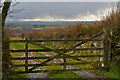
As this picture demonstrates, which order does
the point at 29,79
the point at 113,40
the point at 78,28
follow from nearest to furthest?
the point at 29,79
the point at 113,40
the point at 78,28

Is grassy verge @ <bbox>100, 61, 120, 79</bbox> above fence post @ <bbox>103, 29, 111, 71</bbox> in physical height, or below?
below

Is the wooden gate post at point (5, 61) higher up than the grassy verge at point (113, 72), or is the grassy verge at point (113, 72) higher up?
the wooden gate post at point (5, 61)

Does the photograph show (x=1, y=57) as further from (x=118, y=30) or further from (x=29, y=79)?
(x=118, y=30)

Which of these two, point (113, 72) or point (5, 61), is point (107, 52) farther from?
point (5, 61)

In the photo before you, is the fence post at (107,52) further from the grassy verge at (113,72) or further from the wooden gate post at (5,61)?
the wooden gate post at (5,61)

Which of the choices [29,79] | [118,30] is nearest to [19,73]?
[29,79]

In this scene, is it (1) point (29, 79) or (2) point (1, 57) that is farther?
(1) point (29, 79)

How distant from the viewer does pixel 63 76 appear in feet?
26.0

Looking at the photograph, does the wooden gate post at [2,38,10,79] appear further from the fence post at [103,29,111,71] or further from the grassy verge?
the fence post at [103,29,111,71]

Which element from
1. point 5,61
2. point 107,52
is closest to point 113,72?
point 107,52

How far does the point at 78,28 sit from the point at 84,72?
10.5 metres

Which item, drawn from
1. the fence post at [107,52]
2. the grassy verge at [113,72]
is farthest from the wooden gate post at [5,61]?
the fence post at [107,52]

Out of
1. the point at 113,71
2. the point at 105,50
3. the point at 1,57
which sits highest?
the point at 1,57

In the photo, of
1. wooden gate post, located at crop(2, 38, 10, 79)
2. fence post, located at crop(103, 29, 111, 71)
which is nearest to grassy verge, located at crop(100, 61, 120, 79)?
fence post, located at crop(103, 29, 111, 71)
